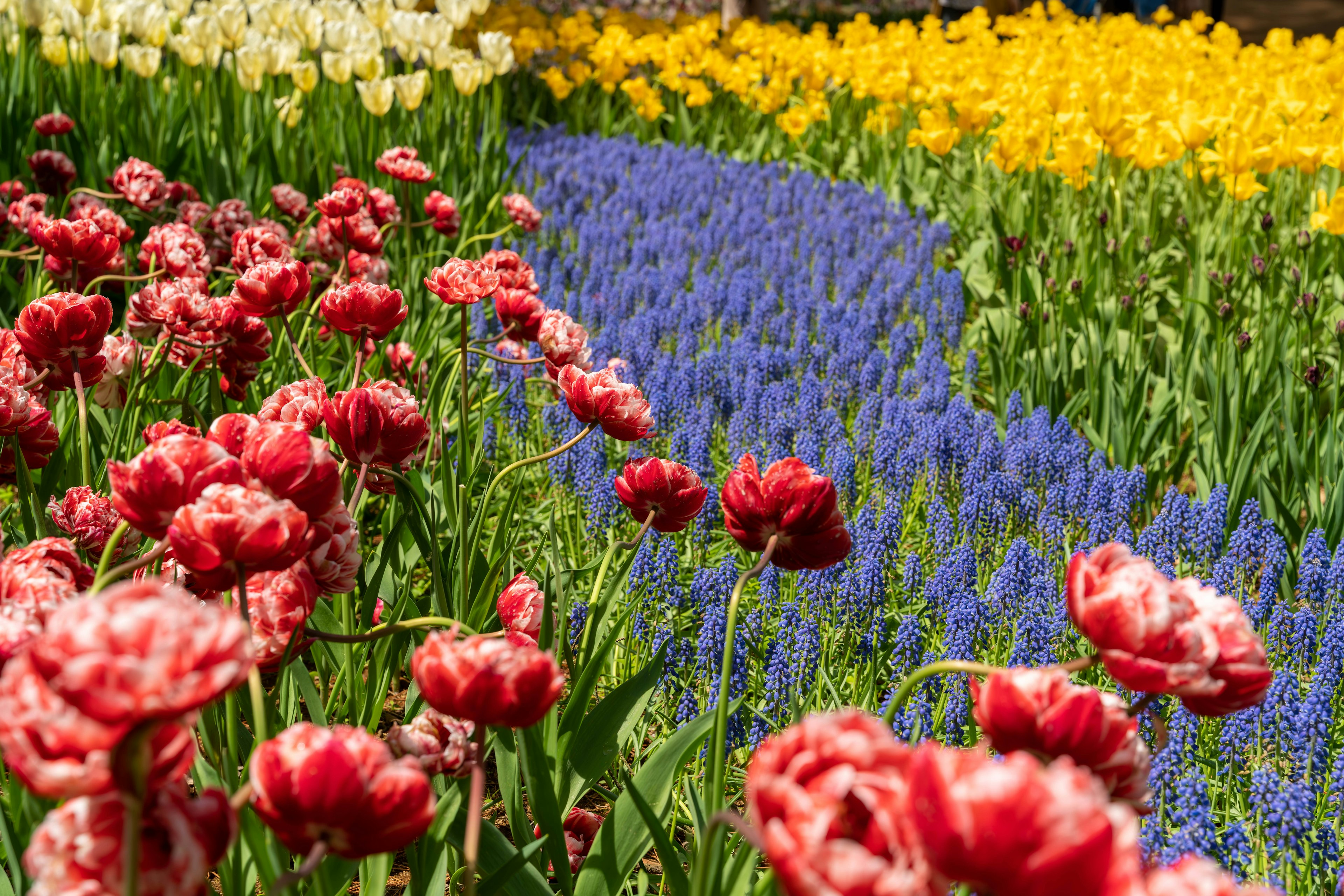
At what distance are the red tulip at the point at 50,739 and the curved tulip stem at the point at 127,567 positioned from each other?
0.26m

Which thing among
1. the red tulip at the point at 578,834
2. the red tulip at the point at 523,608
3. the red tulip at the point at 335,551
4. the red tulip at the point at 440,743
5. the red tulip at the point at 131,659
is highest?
the red tulip at the point at 131,659

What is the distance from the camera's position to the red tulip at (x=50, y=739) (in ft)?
1.93

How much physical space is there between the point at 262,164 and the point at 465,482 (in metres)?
3.07

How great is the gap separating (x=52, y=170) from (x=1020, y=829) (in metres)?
3.46

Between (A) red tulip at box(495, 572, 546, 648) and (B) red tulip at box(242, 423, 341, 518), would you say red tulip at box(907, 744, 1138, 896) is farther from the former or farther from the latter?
(A) red tulip at box(495, 572, 546, 648)

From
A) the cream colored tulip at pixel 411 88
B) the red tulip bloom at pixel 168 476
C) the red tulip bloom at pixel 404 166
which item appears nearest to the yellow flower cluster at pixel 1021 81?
the cream colored tulip at pixel 411 88

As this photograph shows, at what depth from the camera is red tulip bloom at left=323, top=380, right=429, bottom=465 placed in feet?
4.09

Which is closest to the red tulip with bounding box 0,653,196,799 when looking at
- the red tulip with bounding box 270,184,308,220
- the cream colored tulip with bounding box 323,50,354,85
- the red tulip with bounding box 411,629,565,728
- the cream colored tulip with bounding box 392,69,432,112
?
the red tulip with bounding box 411,629,565,728

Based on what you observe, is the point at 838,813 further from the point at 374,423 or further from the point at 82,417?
the point at 82,417

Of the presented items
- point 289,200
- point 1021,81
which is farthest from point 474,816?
point 1021,81

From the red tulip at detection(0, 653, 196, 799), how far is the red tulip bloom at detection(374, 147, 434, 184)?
254 cm

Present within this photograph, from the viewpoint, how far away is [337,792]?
0.71 m

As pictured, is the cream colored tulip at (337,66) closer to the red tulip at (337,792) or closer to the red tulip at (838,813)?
the red tulip at (337,792)

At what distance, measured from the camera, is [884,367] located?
3539mm
